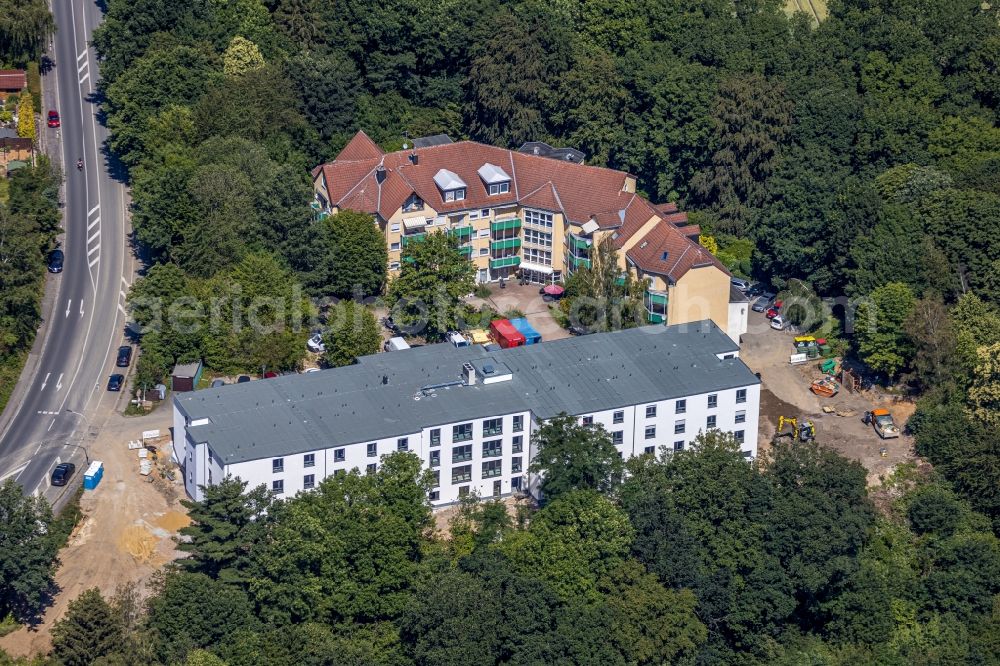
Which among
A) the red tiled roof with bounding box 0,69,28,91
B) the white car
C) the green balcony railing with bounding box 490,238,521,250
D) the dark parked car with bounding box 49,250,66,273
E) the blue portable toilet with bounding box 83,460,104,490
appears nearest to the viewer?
the blue portable toilet with bounding box 83,460,104,490

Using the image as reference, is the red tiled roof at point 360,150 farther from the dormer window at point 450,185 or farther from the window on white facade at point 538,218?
the window on white facade at point 538,218

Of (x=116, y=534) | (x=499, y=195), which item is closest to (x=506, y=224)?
(x=499, y=195)

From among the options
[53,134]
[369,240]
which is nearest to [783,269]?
[369,240]

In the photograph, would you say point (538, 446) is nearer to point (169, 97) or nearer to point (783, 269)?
point (783, 269)

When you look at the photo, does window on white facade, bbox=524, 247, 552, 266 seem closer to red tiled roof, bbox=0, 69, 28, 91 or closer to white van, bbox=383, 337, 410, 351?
white van, bbox=383, 337, 410, 351

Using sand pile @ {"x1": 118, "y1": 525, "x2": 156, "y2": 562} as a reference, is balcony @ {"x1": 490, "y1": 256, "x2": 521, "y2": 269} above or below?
above

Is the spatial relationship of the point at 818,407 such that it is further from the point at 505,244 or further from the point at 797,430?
the point at 505,244

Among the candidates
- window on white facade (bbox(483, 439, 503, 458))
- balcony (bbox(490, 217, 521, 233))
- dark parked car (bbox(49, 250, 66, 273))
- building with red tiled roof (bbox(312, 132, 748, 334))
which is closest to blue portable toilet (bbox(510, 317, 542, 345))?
building with red tiled roof (bbox(312, 132, 748, 334))

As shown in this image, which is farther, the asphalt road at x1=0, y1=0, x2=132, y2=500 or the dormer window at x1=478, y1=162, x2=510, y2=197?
the dormer window at x1=478, y1=162, x2=510, y2=197
